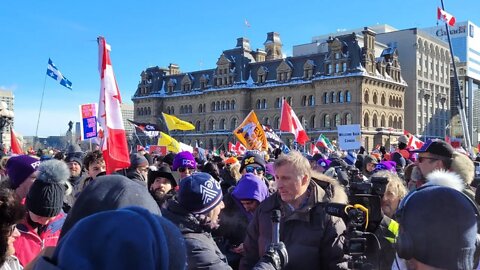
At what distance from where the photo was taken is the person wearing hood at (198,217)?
278 centimetres

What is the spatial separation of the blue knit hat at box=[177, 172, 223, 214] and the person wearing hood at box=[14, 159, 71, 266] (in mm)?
886

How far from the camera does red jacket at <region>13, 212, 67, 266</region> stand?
9.95 feet

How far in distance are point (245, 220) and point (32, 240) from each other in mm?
2149

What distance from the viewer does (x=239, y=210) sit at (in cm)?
479

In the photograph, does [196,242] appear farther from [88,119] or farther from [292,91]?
[292,91]

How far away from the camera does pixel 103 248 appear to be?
109cm

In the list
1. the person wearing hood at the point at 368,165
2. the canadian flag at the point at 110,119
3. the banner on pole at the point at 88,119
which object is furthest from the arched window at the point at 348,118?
the canadian flag at the point at 110,119

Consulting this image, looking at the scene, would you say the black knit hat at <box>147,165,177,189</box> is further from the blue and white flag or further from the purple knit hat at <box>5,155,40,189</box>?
the blue and white flag

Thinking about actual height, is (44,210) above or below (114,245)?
below

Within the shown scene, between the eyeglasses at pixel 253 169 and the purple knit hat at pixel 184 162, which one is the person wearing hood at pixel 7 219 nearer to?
the eyeglasses at pixel 253 169

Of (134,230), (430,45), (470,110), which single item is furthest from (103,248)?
(470,110)

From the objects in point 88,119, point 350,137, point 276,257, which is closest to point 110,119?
point 276,257

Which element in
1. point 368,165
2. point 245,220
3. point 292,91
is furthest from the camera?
point 292,91

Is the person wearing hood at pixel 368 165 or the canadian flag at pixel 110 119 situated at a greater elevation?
the canadian flag at pixel 110 119
